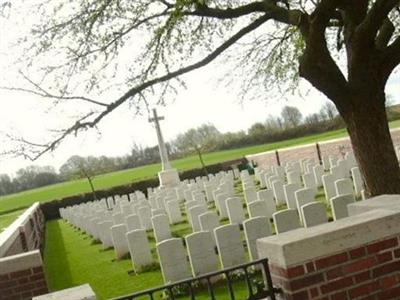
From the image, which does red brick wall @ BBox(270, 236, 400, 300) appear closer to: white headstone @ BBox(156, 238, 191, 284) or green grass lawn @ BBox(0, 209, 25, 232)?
white headstone @ BBox(156, 238, 191, 284)

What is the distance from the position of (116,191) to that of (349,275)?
3497cm

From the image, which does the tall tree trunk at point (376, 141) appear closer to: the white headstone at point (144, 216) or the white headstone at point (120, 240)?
the white headstone at point (120, 240)

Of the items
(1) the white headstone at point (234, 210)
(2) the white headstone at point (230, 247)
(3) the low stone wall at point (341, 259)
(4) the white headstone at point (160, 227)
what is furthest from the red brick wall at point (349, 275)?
(1) the white headstone at point (234, 210)

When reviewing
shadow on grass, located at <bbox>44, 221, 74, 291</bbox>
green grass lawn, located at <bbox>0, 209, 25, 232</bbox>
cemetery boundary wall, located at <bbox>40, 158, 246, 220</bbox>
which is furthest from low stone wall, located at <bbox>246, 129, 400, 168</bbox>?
green grass lawn, located at <bbox>0, 209, 25, 232</bbox>

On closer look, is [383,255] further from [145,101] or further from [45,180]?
[45,180]

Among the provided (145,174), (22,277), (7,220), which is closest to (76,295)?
(22,277)

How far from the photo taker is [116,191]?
125ft

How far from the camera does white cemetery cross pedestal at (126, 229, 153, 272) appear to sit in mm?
9953

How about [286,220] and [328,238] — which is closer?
[328,238]

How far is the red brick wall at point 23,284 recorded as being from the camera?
588 centimetres

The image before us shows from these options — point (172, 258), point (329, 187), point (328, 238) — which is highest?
point (328, 238)

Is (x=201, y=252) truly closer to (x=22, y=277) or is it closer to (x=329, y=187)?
(x=22, y=277)

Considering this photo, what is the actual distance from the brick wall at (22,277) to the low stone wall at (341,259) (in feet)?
9.99

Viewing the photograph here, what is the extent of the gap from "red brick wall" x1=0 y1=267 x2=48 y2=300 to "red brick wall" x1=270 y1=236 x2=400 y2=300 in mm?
3103
